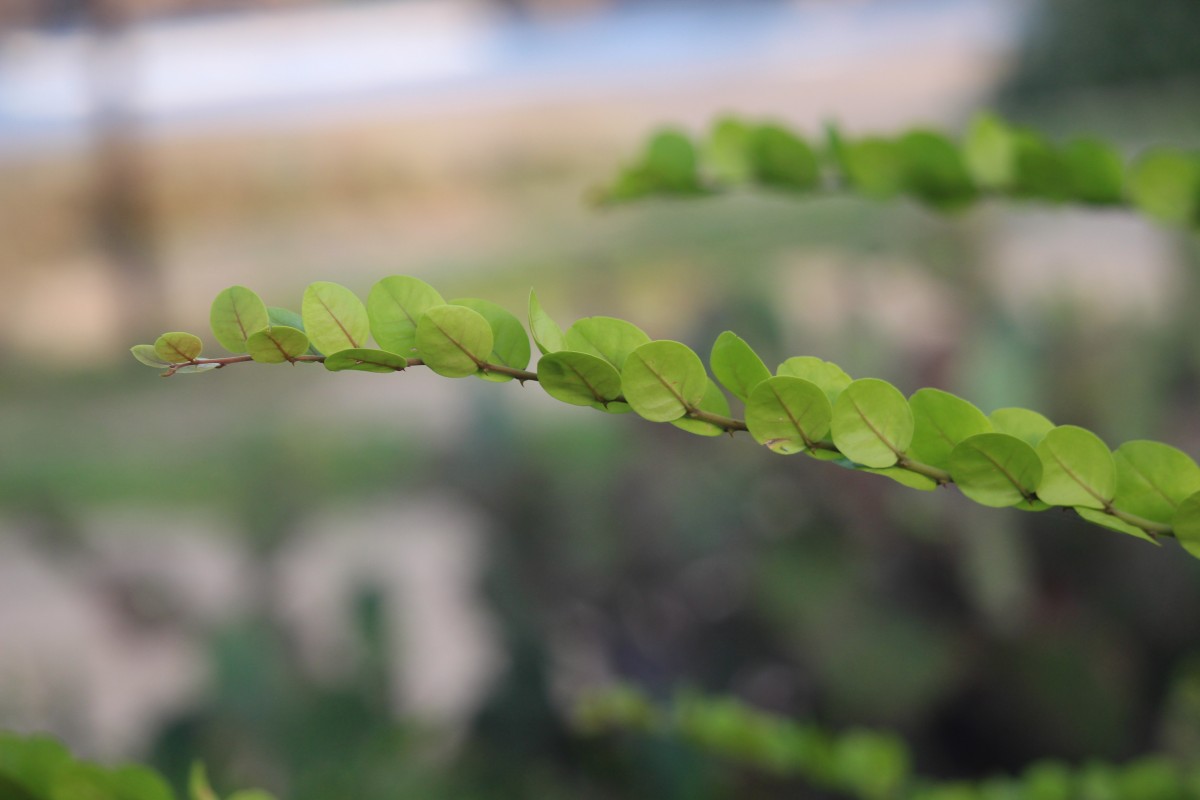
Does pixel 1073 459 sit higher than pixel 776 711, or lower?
higher

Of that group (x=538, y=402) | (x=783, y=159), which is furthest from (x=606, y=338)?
Answer: (x=538, y=402)

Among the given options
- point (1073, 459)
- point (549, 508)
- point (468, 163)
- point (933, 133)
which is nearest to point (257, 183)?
point (468, 163)

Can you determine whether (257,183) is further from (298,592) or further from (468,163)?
(298,592)

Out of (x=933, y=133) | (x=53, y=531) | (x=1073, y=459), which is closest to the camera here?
(x=1073, y=459)

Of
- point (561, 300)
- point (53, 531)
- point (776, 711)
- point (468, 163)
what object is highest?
point (468, 163)

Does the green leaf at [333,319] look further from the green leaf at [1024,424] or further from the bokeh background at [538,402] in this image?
the bokeh background at [538,402]

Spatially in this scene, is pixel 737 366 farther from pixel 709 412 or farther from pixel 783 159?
pixel 783 159

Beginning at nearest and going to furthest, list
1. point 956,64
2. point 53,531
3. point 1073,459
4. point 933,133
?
point 1073,459 < point 933,133 < point 53,531 < point 956,64
